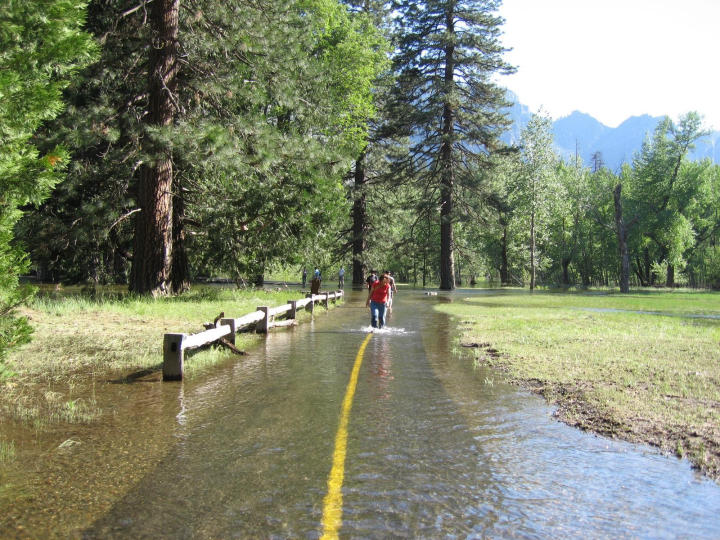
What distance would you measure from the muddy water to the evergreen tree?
34261 millimetres

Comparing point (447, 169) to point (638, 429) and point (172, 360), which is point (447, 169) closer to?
point (172, 360)

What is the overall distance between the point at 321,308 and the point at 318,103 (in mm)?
9503

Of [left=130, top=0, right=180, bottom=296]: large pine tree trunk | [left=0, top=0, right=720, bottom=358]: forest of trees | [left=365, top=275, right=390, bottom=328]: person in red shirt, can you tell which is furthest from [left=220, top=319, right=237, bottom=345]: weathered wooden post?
[left=130, top=0, right=180, bottom=296]: large pine tree trunk

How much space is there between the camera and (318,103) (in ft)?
84.6

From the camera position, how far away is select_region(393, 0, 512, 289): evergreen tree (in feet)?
132

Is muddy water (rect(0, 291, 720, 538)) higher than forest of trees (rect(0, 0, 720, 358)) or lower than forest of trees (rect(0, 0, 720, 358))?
lower

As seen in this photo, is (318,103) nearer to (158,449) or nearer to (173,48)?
(173,48)

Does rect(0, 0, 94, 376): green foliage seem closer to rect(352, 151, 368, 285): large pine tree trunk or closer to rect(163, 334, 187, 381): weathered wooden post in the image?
rect(163, 334, 187, 381): weathered wooden post

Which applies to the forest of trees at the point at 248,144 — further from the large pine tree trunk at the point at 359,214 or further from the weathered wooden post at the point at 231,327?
the weathered wooden post at the point at 231,327

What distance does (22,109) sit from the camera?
686 cm

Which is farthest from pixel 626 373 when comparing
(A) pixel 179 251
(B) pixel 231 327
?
(A) pixel 179 251

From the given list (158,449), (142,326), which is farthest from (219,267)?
(158,449)

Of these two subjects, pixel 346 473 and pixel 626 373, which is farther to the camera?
pixel 626 373

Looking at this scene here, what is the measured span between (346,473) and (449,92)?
37.4 meters
